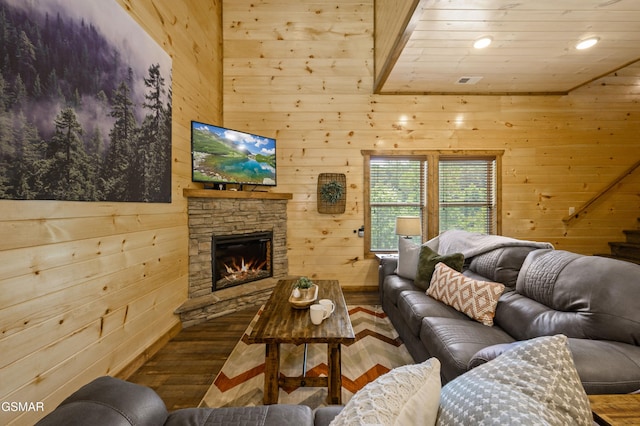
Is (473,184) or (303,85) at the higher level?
(303,85)

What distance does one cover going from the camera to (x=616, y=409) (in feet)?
2.72

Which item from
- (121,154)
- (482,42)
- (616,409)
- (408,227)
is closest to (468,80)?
(482,42)

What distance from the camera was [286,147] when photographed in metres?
3.81

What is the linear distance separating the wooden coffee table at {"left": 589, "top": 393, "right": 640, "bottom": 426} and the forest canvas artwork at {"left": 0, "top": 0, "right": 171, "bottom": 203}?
97.4 inches

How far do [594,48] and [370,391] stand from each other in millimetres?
4061

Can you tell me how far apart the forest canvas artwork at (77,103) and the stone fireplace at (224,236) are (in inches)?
26.9

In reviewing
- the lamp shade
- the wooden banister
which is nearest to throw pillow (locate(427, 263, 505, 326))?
the lamp shade

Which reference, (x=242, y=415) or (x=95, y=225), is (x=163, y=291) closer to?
(x=95, y=225)

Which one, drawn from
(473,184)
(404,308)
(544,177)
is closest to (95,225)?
(404,308)

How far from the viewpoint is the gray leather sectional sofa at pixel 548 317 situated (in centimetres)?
109

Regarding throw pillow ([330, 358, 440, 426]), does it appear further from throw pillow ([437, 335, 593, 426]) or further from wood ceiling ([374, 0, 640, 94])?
wood ceiling ([374, 0, 640, 94])

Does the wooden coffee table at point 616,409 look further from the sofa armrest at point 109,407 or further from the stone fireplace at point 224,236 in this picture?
the stone fireplace at point 224,236

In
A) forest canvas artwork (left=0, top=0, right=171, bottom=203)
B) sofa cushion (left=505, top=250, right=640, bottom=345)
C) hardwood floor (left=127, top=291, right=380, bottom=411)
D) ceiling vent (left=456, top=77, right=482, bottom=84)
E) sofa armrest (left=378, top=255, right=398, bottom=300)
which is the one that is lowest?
hardwood floor (left=127, top=291, right=380, bottom=411)

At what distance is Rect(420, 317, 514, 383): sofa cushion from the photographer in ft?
4.60
